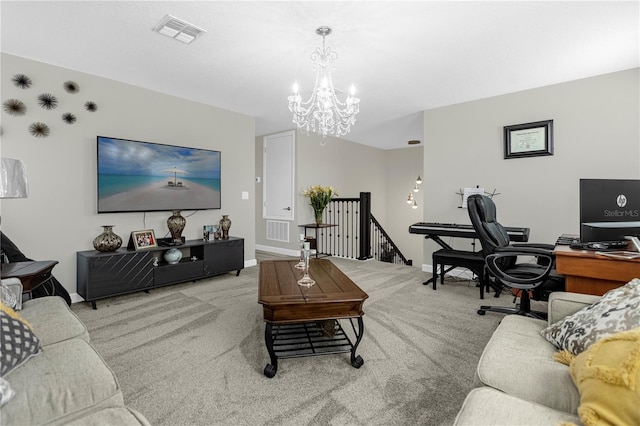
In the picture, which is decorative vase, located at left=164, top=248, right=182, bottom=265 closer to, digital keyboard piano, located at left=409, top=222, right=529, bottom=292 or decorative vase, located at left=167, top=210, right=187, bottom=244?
decorative vase, located at left=167, top=210, right=187, bottom=244

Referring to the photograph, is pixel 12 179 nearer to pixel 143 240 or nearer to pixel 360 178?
pixel 143 240

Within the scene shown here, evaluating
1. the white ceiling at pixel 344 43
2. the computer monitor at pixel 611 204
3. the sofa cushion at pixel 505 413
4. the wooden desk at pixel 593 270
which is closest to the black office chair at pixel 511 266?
the wooden desk at pixel 593 270

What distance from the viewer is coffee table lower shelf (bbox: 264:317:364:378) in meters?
1.99

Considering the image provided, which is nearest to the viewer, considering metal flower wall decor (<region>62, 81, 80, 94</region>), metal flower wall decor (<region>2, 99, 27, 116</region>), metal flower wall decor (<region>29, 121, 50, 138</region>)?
metal flower wall decor (<region>2, 99, 27, 116</region>)

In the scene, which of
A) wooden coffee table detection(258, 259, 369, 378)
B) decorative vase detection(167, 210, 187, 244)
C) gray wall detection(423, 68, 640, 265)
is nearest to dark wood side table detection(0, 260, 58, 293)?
decorative vase detection(167, 210, 187, 244)

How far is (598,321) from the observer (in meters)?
1.31

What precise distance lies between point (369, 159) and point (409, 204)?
5.29ft

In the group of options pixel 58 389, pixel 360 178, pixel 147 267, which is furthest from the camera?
pixel 360 178

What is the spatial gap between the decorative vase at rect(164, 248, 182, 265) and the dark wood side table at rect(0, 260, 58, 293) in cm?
131

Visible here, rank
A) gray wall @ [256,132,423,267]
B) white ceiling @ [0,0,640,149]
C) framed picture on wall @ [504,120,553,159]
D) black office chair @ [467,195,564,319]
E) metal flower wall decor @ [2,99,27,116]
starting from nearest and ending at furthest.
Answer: white ceiling @ [0,0,640,149]
black office chair @ [467,195,564,319]
metal flower wall decor @ [2,99,27,116]
framed picture on wall @ [504,120,553,159]
gray wall @ [256,132,423,267]

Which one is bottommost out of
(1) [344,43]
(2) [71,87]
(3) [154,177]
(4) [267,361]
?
(4) [267,361]

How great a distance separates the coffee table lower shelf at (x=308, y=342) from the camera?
199cm

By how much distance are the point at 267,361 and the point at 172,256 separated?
7.75 feet

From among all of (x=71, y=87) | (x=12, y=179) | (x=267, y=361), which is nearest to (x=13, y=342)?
(x=12, y=179)
